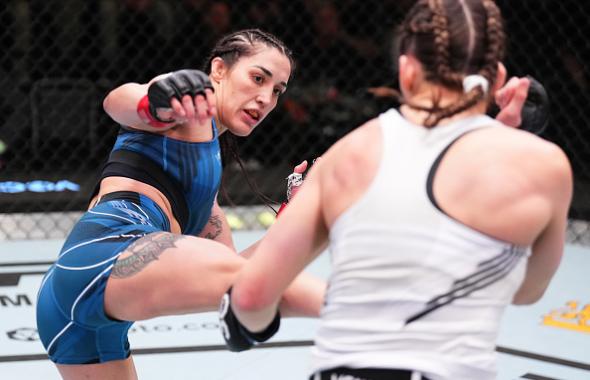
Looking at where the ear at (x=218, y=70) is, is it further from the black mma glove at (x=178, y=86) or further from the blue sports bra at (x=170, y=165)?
the black mma glove at (x=178, y=86)

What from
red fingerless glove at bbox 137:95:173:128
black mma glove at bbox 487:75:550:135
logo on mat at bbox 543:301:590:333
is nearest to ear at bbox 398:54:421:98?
black mma glove at bbox 487:75:550:135

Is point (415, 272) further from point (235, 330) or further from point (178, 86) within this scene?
point (178, 86)

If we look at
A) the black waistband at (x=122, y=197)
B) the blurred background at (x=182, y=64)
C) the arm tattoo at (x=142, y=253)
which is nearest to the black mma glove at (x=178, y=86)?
the arm tattoo at (x=142, y=253)

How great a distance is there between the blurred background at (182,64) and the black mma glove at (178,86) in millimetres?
3296

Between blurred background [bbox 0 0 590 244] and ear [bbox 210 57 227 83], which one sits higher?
ear [bbox 210 57 227 83]

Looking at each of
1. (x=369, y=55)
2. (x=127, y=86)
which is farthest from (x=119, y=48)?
(x=127, y=86)

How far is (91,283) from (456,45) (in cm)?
92

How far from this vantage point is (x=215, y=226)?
227 cm

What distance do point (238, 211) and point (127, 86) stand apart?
9.98 ft

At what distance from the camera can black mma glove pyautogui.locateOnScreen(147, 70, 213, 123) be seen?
153 cm

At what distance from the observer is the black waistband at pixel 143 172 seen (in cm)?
202

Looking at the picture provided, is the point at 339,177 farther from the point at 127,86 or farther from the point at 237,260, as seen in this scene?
the point at 127,86

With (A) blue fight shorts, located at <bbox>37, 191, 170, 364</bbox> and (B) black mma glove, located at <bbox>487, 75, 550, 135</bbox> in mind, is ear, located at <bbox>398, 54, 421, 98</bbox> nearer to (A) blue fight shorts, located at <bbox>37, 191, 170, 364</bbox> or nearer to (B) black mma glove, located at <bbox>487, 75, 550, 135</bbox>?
(B) black mma glove, located at <bbox>487, 75, 550, 135</bbox>

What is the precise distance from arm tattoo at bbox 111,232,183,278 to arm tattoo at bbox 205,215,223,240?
1.64 ft
